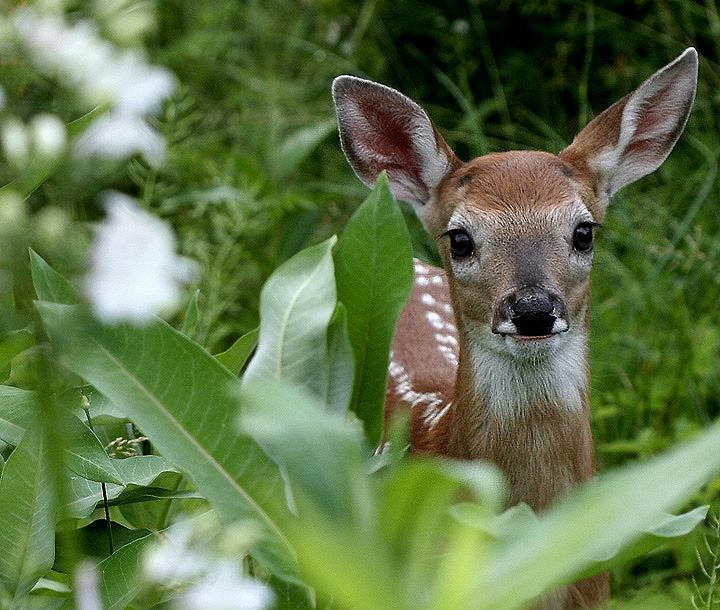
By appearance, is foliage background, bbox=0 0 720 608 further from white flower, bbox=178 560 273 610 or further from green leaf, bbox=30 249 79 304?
white flower, bbox=178 560 273 610

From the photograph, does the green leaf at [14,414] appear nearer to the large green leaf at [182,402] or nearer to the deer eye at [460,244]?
the large green leaf at [182,402]

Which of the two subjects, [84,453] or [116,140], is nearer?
[116,140]

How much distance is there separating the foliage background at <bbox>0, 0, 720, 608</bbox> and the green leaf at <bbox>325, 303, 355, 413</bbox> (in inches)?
36.5

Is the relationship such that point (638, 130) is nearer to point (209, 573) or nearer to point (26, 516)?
point (26, 516)

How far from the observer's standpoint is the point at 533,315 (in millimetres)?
2258

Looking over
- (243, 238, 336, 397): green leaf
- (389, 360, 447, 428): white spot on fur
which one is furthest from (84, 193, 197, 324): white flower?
(389, 360, 447, 428): white spot on fur

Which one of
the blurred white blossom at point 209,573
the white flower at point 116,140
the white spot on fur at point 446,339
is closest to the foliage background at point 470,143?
the white spot on fur at point 446,339

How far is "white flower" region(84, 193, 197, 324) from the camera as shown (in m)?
0.98

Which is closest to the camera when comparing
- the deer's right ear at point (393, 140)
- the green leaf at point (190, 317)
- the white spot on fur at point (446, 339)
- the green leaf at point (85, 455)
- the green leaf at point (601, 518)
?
the green leaf at point (601, 518)

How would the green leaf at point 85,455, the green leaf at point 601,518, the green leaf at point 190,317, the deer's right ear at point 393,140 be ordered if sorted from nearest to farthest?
the green leaf at point 601,518
the green leaf at point 85,455
the green leaf at point 190,317
the deer's right ear at point 393,140

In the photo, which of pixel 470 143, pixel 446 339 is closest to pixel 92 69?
pixel 446 339

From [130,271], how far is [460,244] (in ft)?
5.24

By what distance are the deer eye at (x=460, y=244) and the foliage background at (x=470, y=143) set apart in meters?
0.65

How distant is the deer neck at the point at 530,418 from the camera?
7.83ft
